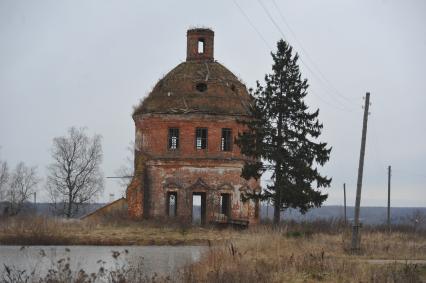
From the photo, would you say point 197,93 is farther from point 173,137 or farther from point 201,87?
point 173,137

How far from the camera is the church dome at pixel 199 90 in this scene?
1635 inches

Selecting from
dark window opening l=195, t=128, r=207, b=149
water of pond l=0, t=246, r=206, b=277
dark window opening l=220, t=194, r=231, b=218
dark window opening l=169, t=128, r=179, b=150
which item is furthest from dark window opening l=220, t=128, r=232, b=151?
water of pond l=0, t=246, r=206, b=277

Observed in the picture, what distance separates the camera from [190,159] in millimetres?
41125

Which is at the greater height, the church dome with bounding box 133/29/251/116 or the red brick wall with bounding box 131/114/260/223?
the church dome with bounding box 133/29/251/116

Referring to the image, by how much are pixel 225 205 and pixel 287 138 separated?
377 inches

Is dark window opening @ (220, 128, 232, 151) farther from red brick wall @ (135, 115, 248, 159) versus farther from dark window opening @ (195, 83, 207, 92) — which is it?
dark window opening @ (195, 83, 207, 92)

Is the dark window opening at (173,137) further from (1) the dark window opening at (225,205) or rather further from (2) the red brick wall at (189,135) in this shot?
(1) the dark window opening at (225,205)

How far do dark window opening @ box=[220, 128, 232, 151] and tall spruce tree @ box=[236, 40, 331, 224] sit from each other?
6648 millimetres

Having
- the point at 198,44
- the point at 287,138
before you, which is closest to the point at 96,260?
the point at 287,138

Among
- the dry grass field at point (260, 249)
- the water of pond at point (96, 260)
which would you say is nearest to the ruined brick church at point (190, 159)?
the dry grass field at point (260, 249)

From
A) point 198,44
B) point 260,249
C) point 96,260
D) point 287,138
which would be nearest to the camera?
point 260,249

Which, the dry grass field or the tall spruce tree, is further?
the tall spruce tree

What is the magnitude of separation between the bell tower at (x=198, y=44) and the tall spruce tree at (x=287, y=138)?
34.3 feet

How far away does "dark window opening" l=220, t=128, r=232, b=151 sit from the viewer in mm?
41688
